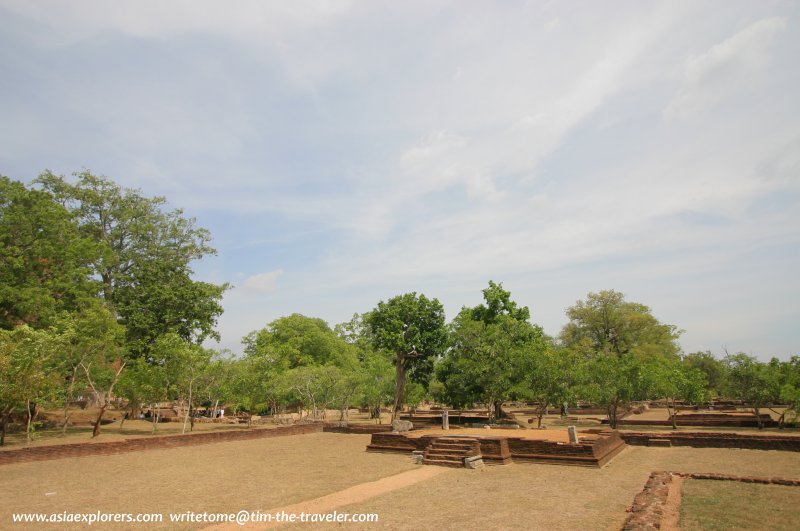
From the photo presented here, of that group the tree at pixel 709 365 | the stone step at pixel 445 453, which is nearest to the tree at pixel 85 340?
the stone step at pixel 445 453

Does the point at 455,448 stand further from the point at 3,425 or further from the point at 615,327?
the point at 615,327

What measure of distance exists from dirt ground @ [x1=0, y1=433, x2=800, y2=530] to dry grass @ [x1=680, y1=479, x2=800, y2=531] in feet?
4.53

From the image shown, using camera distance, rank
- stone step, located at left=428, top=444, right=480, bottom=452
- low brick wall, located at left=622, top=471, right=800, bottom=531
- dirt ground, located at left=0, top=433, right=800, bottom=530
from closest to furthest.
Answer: low brick wall, located at left=622, top=471, right=800, bottom=531 < dirt ground, located at left=0, top=433, right=800, bottom=530 < stone step, located at left=428, top=444, right=480, bottom=452

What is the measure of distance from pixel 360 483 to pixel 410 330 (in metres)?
22.5

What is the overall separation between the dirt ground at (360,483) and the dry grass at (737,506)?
138 centimetres

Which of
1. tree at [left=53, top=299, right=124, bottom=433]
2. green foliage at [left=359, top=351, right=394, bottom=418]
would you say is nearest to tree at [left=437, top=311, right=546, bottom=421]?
green foliage at [left=359, top=351, right=394, bottom=418]

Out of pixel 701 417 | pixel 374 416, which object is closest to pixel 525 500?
pixel 701 417

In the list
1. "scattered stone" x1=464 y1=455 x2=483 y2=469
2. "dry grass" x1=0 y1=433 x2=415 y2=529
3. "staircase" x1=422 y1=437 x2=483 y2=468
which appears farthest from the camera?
"staircase" x1=422 y1=437 x2=483 y2=468

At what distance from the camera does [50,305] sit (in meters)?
25.0

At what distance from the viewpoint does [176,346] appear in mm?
26562

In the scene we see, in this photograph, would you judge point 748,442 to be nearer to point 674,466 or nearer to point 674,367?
point 674,466

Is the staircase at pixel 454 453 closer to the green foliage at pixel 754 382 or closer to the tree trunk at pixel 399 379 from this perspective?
the tree trunk at pixel 399 379

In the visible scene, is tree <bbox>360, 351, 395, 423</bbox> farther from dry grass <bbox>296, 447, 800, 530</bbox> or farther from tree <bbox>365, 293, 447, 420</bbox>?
dry grass <bbox>296, 447, 800, 530</bbox>

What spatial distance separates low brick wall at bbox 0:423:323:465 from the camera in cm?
1650
